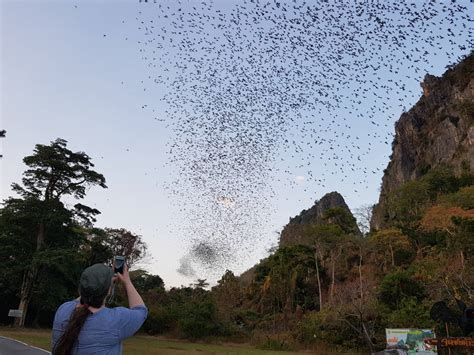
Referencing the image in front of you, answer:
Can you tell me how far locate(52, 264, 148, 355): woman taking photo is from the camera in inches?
82.1

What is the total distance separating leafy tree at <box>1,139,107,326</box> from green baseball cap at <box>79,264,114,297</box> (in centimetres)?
3415

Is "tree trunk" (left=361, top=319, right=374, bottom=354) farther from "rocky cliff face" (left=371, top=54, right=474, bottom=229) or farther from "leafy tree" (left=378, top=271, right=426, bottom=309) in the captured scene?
"rocky cliff face" (left=371, top=54, right=474, bottom=229)

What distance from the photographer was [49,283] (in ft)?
108

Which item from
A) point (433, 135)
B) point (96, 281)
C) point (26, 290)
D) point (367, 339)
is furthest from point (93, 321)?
point (433, 135)

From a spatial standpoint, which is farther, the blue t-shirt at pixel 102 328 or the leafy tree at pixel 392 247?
the leafy tree at pixel 392 247

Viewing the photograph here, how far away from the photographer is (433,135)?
8300 centimetres

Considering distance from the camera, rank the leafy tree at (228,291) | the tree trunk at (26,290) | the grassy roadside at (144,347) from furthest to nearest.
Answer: the leafy tree at (228,291)
the tree trunk at (26,290)
the grassy roadside at (144,347)

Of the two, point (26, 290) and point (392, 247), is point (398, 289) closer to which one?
point (392, 247)

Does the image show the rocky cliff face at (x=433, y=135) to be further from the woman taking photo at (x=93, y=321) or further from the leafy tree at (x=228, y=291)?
the woman taking photo at (x=93, y=321)

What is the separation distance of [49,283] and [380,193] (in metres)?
82.2

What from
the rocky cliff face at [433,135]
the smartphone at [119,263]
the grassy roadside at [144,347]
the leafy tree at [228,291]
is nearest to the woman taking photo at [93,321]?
the smartphone at [119,263]

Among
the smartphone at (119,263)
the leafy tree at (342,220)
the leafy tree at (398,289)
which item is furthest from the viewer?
the leafy tree at (342,220)

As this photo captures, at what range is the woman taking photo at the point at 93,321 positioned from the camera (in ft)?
6.84

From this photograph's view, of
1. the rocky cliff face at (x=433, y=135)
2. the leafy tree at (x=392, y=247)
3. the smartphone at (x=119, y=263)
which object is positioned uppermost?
the rocky cliff face at (x=433, y=135)
